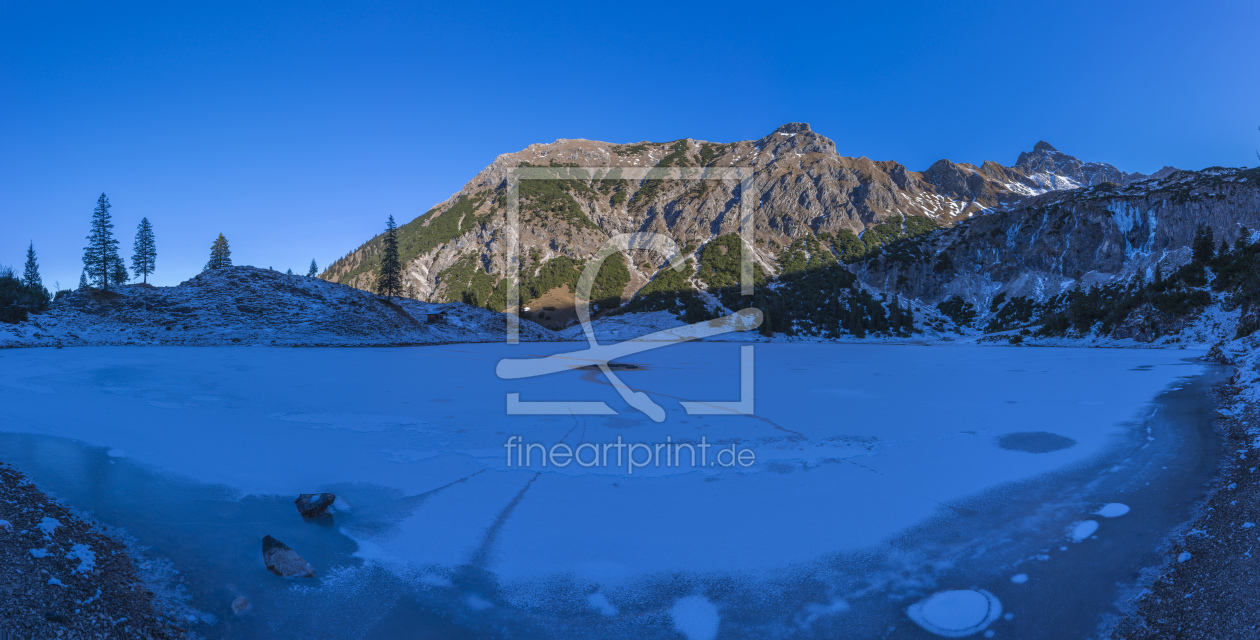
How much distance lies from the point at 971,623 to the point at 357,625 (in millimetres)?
4784

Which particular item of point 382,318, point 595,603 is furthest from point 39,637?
point 382,318

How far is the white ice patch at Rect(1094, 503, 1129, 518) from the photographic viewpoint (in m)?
5.93

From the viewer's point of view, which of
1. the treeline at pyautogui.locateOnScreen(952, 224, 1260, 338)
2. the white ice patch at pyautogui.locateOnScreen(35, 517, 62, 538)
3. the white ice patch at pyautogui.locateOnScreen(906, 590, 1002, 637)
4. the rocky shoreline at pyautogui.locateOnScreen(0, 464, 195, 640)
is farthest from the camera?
the treeline at pyautogui.locateOnScreen(952, 224, 1260, 338)

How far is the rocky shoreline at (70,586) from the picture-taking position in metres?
3.44

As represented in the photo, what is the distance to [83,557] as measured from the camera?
14.8ft

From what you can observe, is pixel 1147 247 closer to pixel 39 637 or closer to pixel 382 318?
pixel 382 318

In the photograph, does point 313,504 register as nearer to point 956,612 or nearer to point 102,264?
point 956,612

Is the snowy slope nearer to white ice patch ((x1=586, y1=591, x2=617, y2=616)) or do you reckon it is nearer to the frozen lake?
the frozen lake

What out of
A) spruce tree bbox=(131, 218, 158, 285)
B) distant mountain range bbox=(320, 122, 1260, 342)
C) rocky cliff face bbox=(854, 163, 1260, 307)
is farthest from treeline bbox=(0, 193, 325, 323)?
rocky cliff face bbox=(854, 163, 1260, 307)

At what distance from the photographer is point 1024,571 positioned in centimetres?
474

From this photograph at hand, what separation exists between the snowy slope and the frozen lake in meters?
29.4

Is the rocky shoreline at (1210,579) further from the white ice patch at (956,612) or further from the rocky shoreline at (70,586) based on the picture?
the rocky shoreline at (70,586)

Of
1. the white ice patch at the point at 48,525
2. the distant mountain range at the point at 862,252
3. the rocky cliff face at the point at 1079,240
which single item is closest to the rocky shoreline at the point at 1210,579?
the white ice patch at the point at 48,525

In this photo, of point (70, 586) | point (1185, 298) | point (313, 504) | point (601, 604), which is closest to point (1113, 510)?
point (601, 604)
